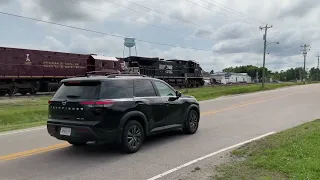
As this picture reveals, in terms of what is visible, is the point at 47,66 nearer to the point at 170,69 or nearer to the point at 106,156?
the point at 170,69

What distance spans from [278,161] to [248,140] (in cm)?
307

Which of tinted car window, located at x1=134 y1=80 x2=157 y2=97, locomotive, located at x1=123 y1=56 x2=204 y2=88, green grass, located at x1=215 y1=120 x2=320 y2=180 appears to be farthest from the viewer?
locomotive, located at x1=123 y1=56 x2=204 y2=88

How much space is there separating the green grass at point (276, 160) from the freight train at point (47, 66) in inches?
626

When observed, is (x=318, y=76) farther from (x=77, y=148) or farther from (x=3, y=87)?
(x=77, y=148)

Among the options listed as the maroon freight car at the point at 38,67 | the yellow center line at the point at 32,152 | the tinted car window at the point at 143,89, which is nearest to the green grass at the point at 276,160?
the tinted car window at the point at 143,89

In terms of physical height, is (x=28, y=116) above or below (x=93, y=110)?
below

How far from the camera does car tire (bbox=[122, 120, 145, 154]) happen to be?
8.03m

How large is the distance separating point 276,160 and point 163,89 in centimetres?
386

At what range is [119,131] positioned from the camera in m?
7.86

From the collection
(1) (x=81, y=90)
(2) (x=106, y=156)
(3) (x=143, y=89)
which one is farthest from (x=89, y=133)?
(3) (x=143, y=89)

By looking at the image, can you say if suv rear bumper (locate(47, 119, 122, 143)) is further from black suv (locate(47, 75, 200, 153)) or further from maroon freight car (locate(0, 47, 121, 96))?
maroon freight car (locate(0, 47, 121, 96))

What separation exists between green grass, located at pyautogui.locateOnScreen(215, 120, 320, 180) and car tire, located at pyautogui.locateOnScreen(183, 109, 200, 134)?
228cm

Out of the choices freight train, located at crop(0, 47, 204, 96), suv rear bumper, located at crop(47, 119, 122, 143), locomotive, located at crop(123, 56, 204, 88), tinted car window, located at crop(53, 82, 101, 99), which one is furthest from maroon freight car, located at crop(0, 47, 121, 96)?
suv rear bumper, located at crop(47, 119, 122, 143)

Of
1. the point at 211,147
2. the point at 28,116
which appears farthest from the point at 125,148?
the point at 28,116
